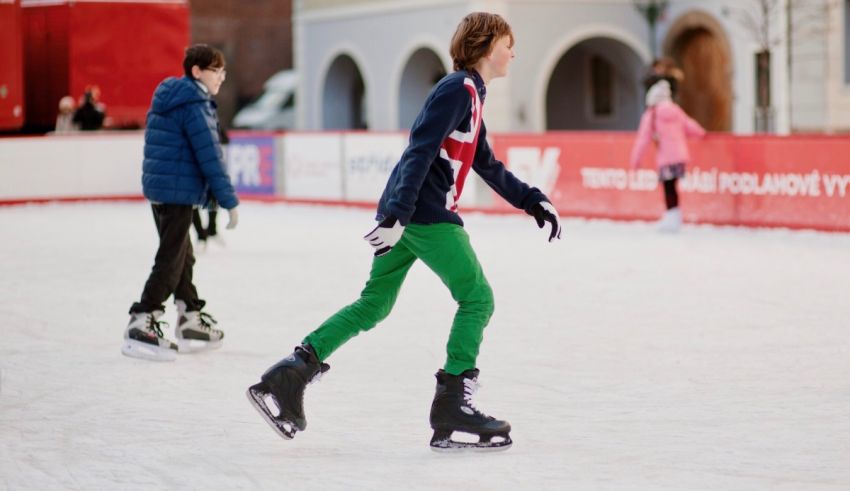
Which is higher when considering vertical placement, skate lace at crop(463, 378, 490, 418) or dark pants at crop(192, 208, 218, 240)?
dark pants at crop(192, 208, 218, 240)

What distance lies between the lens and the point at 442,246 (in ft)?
17.2

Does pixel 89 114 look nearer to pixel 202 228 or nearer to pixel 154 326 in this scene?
pixel 202 228

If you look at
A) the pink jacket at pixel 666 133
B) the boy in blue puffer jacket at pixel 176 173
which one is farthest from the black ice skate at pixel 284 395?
the pink jacket at pixel 666 133

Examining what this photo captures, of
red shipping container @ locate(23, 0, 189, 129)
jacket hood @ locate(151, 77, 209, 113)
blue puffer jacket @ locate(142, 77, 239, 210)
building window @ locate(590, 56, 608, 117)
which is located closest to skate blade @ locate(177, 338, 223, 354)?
blue puffer jacket @ locate(142, 77, 239, 210)

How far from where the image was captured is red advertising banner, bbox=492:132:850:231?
45.5 ft

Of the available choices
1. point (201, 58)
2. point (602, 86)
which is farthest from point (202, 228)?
point (602, 86)

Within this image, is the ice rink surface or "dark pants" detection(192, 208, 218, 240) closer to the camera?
the ice rink surface

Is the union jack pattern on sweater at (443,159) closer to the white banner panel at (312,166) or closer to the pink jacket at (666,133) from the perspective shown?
the pink jacket at (666,133)

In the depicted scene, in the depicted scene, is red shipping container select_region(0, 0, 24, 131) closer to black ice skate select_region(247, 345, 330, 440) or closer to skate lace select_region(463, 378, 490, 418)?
black ice skate select_region(247, 345, 330, 440)

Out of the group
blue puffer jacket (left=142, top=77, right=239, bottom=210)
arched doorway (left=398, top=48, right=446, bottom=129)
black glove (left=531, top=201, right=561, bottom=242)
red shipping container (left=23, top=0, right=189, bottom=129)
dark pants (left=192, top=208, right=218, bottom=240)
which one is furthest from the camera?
arched doorway (left=398, top=48, right=446, bottom=129)

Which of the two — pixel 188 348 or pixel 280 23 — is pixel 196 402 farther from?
pixel 280 23

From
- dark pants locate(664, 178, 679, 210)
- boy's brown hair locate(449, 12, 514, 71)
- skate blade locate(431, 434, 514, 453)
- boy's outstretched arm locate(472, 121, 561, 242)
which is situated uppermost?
boy's brown hair locate(449, 12, 514, 71)

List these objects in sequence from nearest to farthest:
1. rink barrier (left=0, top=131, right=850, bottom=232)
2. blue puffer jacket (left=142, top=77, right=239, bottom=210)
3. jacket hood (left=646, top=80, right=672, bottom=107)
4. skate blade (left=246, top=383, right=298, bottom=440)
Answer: skate blade (left=246, top=383, right=298, bottom=440)
blue puffer jacket (left=142, top=77, right=239, bottom=210)
rink barrier (left=0, top=131, right=850, bottom=232)
jacket hood (left=646, top=80, right=672, bottom=107)

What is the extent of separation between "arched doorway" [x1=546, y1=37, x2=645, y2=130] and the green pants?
23.7m
